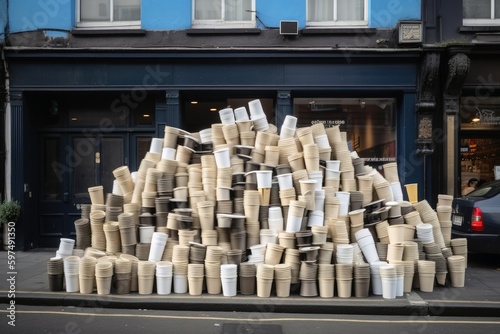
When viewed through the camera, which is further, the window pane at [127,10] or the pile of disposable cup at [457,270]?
the window pane at [127,10]

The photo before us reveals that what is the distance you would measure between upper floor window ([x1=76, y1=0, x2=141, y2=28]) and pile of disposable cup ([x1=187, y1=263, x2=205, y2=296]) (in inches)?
274

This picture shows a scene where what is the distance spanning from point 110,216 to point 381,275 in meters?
4.25

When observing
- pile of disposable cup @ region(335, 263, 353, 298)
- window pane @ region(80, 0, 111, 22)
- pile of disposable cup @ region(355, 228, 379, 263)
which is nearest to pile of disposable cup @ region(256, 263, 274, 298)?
pile of disposable cup @ region(335, 263, 353, 298)

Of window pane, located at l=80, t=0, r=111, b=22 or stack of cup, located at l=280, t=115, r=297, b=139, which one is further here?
window pane, located at l=80, t=0, r=111, b=22

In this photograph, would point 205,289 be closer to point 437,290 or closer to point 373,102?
point 437,290

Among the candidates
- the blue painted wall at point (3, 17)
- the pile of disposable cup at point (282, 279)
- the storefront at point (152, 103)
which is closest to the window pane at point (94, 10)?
the storefront at point (152, 103)

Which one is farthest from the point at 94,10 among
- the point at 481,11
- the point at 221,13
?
the point at 481,11

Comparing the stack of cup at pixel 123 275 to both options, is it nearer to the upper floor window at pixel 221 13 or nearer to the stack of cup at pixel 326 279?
the stack of cup at pixel 326 279

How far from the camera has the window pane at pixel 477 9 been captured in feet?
40.1

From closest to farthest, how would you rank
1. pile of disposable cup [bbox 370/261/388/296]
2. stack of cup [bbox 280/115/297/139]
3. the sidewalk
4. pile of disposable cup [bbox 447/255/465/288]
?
the sidewalk
pile of disposable cup [bbox 370/261/388/296]
pile of disposable cup [bbox 447/255/465/288]
stack of cup [bbox 280/115/297/139]

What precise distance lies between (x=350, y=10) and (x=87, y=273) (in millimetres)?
8362

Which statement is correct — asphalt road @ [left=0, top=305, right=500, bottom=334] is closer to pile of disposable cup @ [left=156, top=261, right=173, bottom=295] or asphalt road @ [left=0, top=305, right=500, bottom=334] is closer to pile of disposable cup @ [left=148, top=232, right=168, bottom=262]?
pile of disposable cup @ [left=156, top=261, right=173, bottom=295]

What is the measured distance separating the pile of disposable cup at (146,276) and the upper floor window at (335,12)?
710 centimetres

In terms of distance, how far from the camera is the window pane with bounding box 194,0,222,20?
40.5 ft
